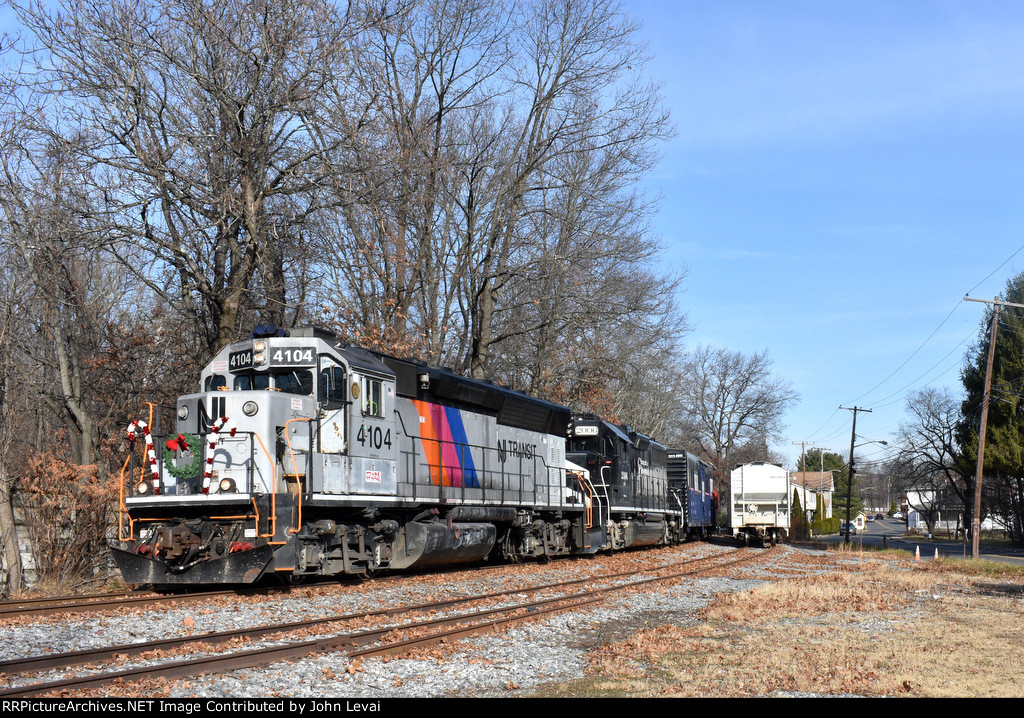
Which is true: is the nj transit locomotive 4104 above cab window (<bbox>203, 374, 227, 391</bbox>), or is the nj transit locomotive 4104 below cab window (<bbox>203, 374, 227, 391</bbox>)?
below

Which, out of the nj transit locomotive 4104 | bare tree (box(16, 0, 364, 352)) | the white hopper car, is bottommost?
the white hopper car

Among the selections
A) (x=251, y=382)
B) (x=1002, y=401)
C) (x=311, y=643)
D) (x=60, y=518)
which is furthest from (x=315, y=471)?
(x=1002, y=401)

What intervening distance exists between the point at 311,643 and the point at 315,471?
4.75 m

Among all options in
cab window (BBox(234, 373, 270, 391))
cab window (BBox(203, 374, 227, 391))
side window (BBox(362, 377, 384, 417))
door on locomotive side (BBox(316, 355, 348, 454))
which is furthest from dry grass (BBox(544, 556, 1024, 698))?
cab window (BBox(203, 374, 227, 391))

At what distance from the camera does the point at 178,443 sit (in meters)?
12.8

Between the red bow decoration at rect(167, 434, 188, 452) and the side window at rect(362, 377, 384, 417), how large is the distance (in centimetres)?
288

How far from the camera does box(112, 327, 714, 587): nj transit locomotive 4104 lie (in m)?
12.3

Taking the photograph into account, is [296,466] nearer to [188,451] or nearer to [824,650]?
[188,451]

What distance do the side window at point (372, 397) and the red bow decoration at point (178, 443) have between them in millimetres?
2880

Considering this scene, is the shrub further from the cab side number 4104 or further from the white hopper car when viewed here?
the white hopper car

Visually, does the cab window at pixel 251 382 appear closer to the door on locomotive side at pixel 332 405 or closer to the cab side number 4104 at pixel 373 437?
the door on locomotive side at pixel 332 405

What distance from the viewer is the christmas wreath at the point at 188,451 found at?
12773mm

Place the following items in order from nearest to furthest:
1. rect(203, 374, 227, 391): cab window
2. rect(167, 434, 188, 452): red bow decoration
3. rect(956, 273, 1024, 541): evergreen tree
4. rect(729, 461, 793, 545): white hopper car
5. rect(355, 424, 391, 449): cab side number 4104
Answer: rect(167, 434, 188, 452): red bow decoration < rect(203, 374, 227, 391): cab window < rect(355, 424, 391, 449): cab side number 4104 < rect(729, 461, 793, 545): white hopper car < rect(956, 273, 1024, 541): evergreen tree

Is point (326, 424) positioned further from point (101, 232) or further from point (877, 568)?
point (877, 568)
